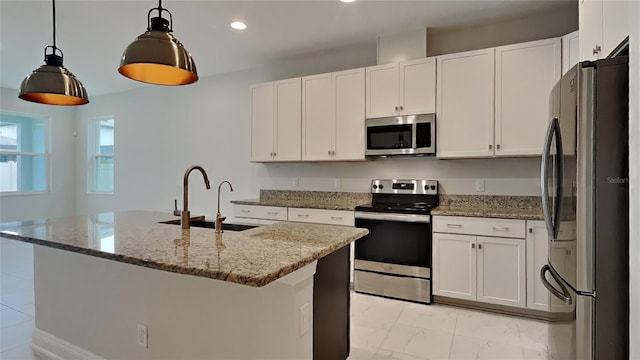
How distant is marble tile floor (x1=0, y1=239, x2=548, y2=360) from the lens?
2332 mm

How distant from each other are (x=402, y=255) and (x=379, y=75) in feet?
5.93

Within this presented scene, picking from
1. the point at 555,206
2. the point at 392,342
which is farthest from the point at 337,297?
the point at 555,206

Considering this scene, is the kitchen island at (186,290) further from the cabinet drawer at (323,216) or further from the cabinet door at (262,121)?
the cabinet door at (262,121)

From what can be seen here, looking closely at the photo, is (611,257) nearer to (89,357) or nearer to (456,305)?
(456,305)

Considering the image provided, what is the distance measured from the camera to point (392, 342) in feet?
8.16

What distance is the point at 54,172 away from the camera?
21.6 ft

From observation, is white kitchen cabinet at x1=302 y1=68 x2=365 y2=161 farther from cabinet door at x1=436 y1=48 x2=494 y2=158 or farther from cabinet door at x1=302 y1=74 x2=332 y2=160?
cabinet door at x1=436 y1=48 x2=494 y2=158

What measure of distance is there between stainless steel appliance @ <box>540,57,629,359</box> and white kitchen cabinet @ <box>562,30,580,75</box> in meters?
1.44

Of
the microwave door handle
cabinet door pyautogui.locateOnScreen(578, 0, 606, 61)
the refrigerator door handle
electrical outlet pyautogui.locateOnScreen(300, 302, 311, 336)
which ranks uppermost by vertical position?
cabinet door pyautogui.locateOnScreen(578, 0, 606, 61)

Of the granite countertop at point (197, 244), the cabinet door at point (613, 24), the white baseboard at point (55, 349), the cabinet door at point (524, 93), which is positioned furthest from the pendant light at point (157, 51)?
the cabinet door at point (524, 93)

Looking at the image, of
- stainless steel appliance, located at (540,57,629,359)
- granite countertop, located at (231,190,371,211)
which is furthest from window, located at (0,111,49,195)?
stainless steel appliance, located at (540,57,629,359)

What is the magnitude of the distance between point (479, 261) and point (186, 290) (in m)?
2.39

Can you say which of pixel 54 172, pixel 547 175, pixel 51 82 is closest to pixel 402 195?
pixel 547 175

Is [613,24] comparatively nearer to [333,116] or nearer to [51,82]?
[333,116]
